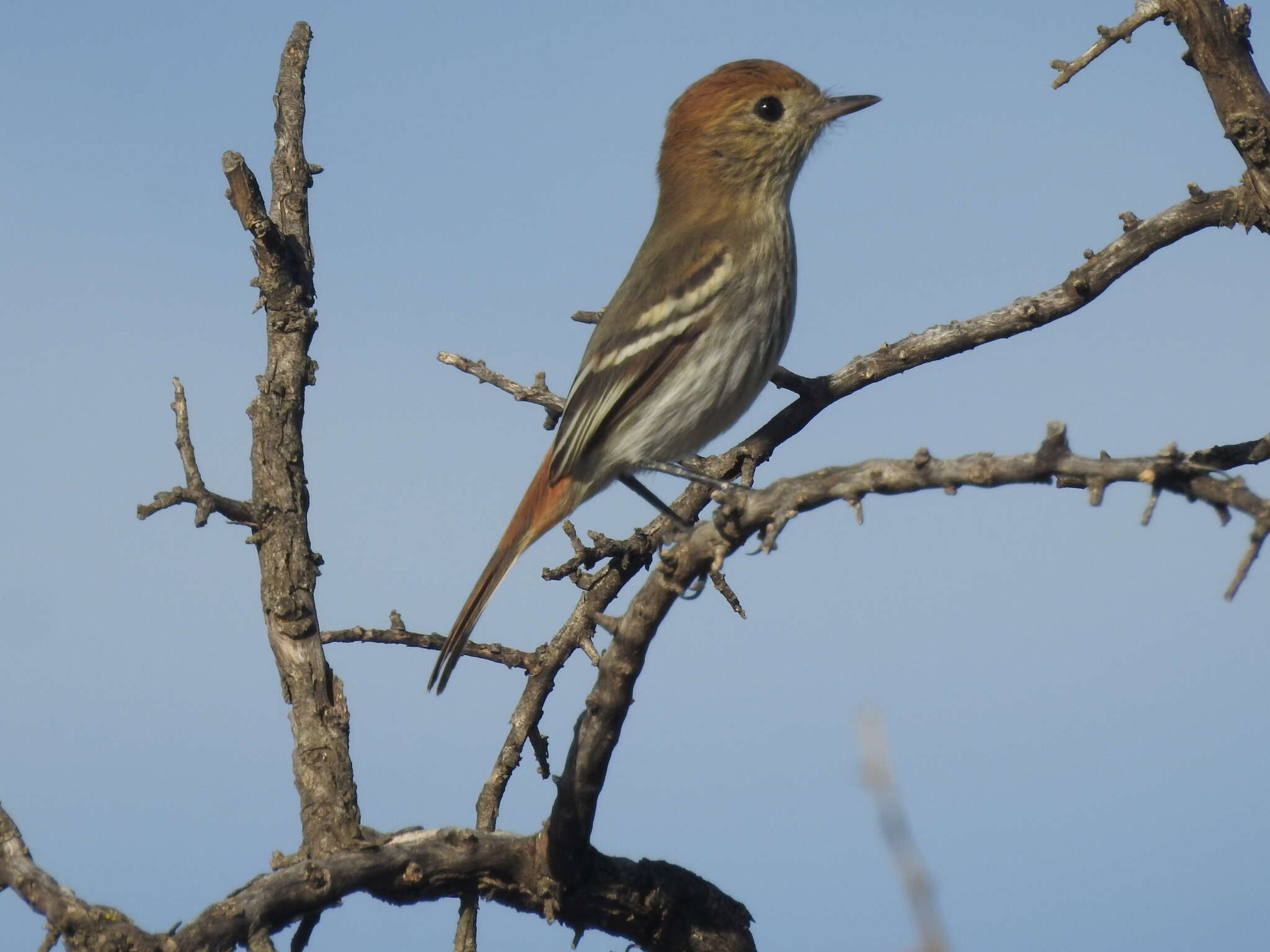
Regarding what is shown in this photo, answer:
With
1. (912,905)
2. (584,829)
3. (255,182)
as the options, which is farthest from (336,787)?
(912,905)

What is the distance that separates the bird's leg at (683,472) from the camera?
636cm

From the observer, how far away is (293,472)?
6.28m

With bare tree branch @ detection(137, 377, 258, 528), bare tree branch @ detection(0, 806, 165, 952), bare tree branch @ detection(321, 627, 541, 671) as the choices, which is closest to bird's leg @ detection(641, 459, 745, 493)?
bare tree branch @ detection(321, 627, 541, 671)

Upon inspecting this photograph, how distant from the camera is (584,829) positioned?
194 inches

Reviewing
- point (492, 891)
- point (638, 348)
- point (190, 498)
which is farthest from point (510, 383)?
point (492, 891)

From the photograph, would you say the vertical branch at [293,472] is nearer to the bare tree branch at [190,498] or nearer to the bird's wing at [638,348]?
the bare tree branch at [190,498]

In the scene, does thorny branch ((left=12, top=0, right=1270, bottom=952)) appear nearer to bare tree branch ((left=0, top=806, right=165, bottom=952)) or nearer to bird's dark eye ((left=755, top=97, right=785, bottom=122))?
bare tree branch ((left=0, top=806, right=165, bottom=952))

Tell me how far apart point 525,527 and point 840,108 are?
11.9ft

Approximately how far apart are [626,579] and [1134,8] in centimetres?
350

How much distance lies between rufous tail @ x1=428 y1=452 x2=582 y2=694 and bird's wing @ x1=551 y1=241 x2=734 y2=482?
103 mm

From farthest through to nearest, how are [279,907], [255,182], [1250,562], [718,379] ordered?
1. [718,379]
2. [255,182]
3. [279,907]
4. [1250,562]

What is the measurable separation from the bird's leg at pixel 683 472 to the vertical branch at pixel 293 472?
6.23 ft

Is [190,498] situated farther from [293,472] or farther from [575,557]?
[575,557]

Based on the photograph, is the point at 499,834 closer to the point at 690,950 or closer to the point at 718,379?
the point at 690,950
